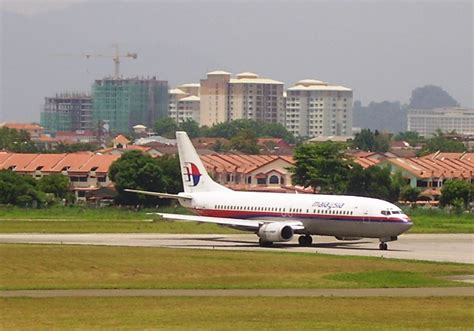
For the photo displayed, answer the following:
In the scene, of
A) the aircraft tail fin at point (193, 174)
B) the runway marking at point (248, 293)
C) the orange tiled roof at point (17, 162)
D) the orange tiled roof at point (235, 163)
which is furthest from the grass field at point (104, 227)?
the orange tiled roof at point (235, 163)

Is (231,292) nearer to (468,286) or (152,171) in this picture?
(468,286)

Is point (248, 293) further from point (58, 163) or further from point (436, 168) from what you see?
point (436, 168)

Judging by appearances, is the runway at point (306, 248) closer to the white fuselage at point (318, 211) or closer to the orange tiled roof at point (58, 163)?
the white fuselage at point (318, 211)

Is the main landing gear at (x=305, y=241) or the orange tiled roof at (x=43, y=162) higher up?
the orange tiled roof at (x=43, y=162)

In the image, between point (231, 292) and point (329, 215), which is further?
point (329, 215)

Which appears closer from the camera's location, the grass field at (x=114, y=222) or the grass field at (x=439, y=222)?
the grass field at (x=114, y=222)

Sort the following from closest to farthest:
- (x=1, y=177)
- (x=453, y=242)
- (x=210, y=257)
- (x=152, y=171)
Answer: (x=210, y=257) → (x=453, y=242) → (x=1, y=177) → (x=152, y=171)

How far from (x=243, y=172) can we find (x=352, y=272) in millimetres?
119763

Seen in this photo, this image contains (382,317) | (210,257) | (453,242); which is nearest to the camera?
(382,317)

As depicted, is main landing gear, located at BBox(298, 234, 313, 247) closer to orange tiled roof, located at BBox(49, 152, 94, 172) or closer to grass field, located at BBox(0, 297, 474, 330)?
grass field, located at BBox(0, 297, 474, 330)

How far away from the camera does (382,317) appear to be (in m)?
42.5

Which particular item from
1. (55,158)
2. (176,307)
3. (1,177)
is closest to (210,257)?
(176,307)

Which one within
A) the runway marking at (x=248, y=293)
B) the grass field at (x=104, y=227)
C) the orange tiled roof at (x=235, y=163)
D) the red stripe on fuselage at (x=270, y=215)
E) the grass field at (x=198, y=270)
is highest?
the orange tiled roof at (x=235, y=163)

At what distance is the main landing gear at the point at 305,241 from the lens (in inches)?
2977
